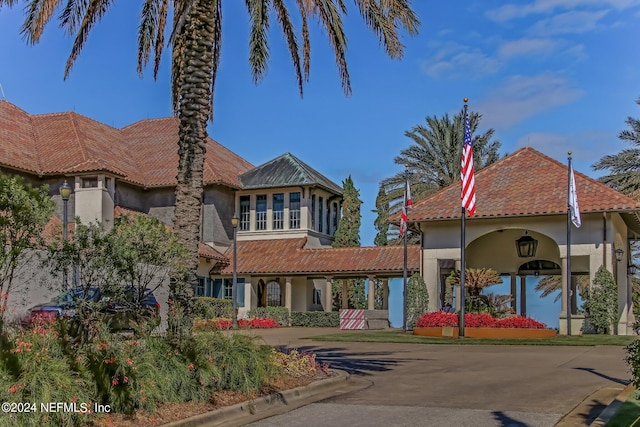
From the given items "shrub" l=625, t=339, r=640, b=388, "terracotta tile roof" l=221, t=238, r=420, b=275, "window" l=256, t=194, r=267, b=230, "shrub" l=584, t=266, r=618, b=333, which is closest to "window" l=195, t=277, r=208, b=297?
"terracotta tile roof" l=221, t=238, r=420, b=275

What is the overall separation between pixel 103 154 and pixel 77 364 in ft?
102

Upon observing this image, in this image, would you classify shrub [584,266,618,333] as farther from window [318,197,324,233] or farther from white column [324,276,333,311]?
window [318,197,324,233]

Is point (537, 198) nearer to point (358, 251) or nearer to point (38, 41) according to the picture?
point (358, 251)

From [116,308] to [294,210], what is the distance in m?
30.8

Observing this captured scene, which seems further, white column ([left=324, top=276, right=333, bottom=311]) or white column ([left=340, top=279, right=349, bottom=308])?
white column ([left=340, top=279, right=349, bottom=308])

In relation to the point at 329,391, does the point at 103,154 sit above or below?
above

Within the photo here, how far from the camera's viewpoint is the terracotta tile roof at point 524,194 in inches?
1155

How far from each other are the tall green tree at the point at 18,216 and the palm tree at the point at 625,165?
32.4 metres

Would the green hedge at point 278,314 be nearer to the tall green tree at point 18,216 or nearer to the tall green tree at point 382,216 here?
the tall green tree at point 382,216

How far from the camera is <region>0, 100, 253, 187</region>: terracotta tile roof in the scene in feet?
117

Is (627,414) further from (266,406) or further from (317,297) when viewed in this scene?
(317,297)

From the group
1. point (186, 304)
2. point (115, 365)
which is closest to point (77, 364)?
point (115, 365)

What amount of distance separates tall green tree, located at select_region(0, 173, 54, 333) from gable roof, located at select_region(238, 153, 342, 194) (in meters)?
30.9

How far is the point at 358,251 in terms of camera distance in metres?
39.5
